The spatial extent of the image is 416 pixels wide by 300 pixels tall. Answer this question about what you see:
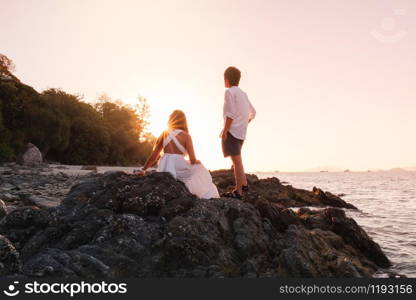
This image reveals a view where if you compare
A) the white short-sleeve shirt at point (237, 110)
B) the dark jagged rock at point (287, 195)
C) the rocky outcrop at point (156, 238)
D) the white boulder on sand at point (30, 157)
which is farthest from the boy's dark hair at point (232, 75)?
the white boulder on sand at point (30, 157)

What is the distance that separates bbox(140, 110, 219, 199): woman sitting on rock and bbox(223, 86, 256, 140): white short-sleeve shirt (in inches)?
53.3

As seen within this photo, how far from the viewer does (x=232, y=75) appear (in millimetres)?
9633

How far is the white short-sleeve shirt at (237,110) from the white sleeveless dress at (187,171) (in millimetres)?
1470

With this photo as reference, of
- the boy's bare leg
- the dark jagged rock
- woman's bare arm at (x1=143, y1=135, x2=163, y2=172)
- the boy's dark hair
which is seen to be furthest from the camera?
the dark jagged rock

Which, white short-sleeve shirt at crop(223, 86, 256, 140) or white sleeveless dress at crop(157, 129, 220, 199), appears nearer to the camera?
white sleeveless dress at crop(157, 129, 220, 199)

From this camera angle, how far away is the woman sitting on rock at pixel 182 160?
858cm

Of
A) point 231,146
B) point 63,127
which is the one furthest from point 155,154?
point 63,127

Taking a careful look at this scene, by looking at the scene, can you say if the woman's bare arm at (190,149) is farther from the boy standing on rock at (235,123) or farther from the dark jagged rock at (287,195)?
the dark jagged rock at (287,195)

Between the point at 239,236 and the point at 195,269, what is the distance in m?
1.26

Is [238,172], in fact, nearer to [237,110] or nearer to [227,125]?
[227,125]

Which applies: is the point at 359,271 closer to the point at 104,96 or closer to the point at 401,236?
the point at 401,236

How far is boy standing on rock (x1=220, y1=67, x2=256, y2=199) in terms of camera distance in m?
9.44

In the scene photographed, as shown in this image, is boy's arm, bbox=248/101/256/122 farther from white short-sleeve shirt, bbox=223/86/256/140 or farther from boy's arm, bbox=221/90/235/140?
boy's arm, bbox=221/90/235/140

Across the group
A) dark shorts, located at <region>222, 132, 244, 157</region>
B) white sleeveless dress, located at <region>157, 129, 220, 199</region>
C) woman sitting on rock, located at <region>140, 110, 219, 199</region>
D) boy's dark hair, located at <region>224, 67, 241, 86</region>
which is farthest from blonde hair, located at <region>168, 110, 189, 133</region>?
boy's dark hair, located at <region>224, 67, 241, 86</region>
